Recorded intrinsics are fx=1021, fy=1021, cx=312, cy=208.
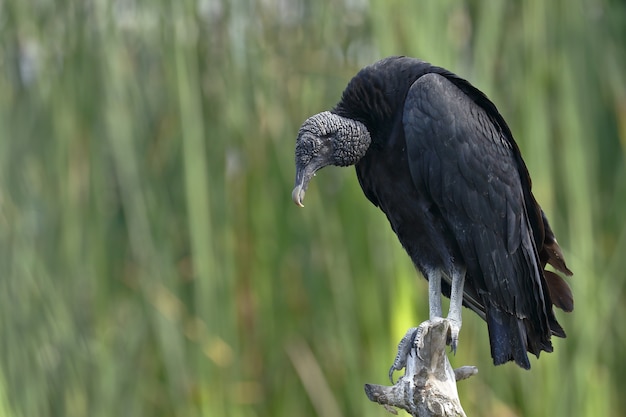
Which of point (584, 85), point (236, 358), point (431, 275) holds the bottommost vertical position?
point (236, 358)

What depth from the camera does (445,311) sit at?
11.7 feet

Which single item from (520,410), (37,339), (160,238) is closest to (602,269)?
(520,410)

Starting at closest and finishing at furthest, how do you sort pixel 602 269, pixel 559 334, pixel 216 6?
pixel 559 334, pixel 216 6, pixel 602 269

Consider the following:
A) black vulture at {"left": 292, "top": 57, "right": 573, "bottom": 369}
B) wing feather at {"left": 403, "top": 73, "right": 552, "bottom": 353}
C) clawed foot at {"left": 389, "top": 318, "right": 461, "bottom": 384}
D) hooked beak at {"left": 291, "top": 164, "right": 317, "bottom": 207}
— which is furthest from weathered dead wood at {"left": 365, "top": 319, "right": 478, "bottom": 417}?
hooked beak at {"left": 291, "top": 164, "right": 317, "bottom": 207}

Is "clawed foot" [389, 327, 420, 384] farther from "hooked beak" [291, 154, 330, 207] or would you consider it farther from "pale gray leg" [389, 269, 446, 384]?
"hooked beak" [291, 154, 330, 207]

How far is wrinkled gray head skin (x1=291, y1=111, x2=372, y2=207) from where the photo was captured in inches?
94.7

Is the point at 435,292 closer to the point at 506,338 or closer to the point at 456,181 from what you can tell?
the point at 506,338

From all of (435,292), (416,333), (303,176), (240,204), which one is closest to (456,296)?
(435,292)

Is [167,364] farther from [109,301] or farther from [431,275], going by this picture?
[431,275]

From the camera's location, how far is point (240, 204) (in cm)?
385

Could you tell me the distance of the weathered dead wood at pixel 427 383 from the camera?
2285 millimetres

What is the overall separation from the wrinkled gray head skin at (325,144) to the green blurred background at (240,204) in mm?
1000

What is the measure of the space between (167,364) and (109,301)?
1.34 feet

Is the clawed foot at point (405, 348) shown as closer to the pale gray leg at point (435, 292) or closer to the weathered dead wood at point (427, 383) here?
the weathered dead wood at point (427, 383)
